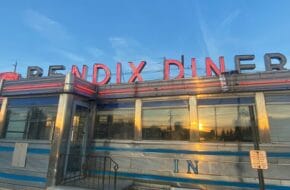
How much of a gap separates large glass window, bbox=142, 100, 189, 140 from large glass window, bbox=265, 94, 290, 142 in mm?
2480

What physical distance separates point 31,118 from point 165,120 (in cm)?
481

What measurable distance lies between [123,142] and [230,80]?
13.7 feet

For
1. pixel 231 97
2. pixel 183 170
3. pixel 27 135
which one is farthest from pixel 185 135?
pixel 27 135

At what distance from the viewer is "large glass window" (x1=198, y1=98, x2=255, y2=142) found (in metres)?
7.16

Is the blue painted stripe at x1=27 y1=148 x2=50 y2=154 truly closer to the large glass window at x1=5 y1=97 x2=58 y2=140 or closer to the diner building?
the diner building

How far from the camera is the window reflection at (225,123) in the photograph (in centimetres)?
715

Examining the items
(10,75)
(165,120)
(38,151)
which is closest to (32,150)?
(38,151)

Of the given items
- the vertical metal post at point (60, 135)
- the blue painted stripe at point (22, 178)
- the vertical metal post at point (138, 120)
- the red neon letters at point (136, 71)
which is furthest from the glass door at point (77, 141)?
the red neon letters at point (136, 71)

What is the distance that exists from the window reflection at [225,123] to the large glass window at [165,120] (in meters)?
0.55

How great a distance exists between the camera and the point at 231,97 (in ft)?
24.6

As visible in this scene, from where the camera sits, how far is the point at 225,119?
7414 mm

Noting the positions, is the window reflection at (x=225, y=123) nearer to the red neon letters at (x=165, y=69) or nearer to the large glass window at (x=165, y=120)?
the large glass window at (x=165, y=120)

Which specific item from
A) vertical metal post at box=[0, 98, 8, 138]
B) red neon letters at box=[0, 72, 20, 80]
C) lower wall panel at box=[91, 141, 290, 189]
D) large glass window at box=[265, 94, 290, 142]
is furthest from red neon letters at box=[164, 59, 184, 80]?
red neon letters at box=[0, 72, 20, 80]

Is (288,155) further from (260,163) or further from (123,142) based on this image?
(123,142)
